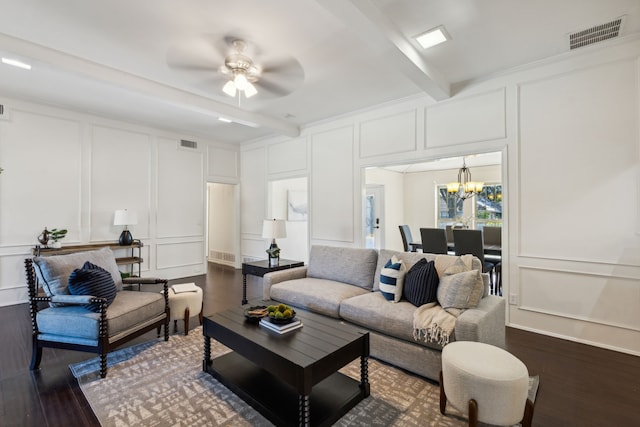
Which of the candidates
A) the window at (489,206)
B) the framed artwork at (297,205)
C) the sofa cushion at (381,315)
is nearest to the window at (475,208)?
the window at (489,206)

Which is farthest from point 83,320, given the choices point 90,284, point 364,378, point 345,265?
point 345,265

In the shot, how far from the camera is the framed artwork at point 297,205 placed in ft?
22.3

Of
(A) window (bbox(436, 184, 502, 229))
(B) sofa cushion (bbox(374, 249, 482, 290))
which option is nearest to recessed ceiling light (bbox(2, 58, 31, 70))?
(B) sofa cushion (bbox(374, 249, 482, 290))

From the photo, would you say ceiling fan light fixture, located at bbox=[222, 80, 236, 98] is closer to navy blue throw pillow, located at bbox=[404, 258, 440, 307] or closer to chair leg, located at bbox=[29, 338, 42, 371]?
navy blue throw pillow, located at bbox=[404, 258, 440, 307]

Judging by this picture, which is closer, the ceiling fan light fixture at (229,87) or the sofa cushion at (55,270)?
the sofa cushion at (55,270)

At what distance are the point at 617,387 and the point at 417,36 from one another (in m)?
3.32

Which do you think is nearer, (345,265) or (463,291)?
(463,291)

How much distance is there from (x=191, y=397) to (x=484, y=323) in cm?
218

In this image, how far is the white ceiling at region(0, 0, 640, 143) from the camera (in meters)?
2.46

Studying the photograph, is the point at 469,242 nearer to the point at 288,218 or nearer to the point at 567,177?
the point at 567,177

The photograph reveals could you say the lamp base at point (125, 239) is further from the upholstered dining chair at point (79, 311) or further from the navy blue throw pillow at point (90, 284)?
the navy blue throw pillow at point (90, 284)

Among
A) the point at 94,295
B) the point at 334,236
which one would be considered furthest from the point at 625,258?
the point at 94,295

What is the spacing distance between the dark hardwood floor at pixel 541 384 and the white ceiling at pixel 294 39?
2.83 m

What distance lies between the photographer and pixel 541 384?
235 centimetres
